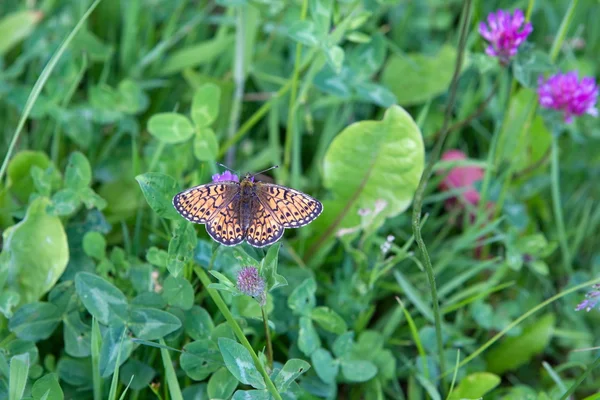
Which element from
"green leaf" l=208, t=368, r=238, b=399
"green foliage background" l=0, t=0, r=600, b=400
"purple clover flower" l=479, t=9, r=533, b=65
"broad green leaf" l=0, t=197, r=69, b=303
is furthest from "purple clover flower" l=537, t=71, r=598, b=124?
"broad green leaf" l=0, t=197, r=69, b=303

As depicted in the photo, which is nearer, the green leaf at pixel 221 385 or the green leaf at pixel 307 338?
the green leaf at pixel 221 385

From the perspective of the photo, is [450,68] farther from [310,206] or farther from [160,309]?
[160,309]

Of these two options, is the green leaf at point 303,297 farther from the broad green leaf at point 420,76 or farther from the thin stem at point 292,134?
the broad green leaf at point 420,76

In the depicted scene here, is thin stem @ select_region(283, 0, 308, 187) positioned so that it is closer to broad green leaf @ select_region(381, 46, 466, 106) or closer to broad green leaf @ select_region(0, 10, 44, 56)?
broad green leaf @ select_region(381, 46, 466, 106)

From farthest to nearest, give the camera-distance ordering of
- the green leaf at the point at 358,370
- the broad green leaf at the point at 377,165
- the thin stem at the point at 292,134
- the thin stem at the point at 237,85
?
the thin stem at the point at 237,85
the thin stem at the point at 292,134
the broad green leaf at the point at 377,165
the green leaf at the point at 358,370

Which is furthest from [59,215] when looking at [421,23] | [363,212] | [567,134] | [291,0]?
[567,134]

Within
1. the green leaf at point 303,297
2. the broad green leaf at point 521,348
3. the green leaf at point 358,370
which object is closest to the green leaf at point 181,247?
the green leaf at point 303,297
